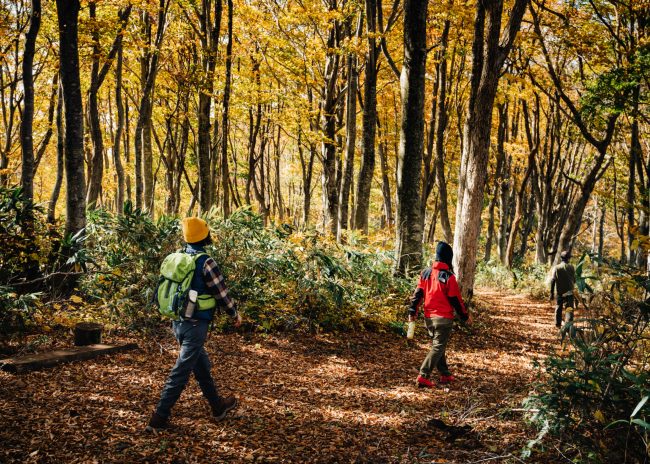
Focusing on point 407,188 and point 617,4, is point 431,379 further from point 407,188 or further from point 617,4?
point 617,4

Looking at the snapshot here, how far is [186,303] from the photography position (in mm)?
4133

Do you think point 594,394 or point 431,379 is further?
point 431,379

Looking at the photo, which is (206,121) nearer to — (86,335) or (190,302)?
(86,335)

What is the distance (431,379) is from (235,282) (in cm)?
375

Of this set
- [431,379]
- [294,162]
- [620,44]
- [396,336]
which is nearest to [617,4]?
[620,44]

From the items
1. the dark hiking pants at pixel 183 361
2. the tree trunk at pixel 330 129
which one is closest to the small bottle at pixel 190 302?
the dark hiking pants at pixel 183 361

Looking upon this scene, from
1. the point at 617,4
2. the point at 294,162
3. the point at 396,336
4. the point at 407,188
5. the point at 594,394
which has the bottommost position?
the point at 396,336

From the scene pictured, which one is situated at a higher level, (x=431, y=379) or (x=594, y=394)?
(x=594, y=394)

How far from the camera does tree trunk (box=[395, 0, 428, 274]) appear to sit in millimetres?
9711

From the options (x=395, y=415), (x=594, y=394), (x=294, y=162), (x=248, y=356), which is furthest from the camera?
(x=294, y=162)

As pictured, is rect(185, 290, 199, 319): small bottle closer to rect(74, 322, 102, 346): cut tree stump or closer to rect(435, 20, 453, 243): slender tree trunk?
rect(74, 322, 102, 346): cut tree stump

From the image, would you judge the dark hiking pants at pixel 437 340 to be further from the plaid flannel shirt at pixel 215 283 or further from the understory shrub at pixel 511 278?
the understory shrub at pixel 511 278

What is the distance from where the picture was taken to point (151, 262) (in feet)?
25.9

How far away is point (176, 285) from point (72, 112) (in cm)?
549
